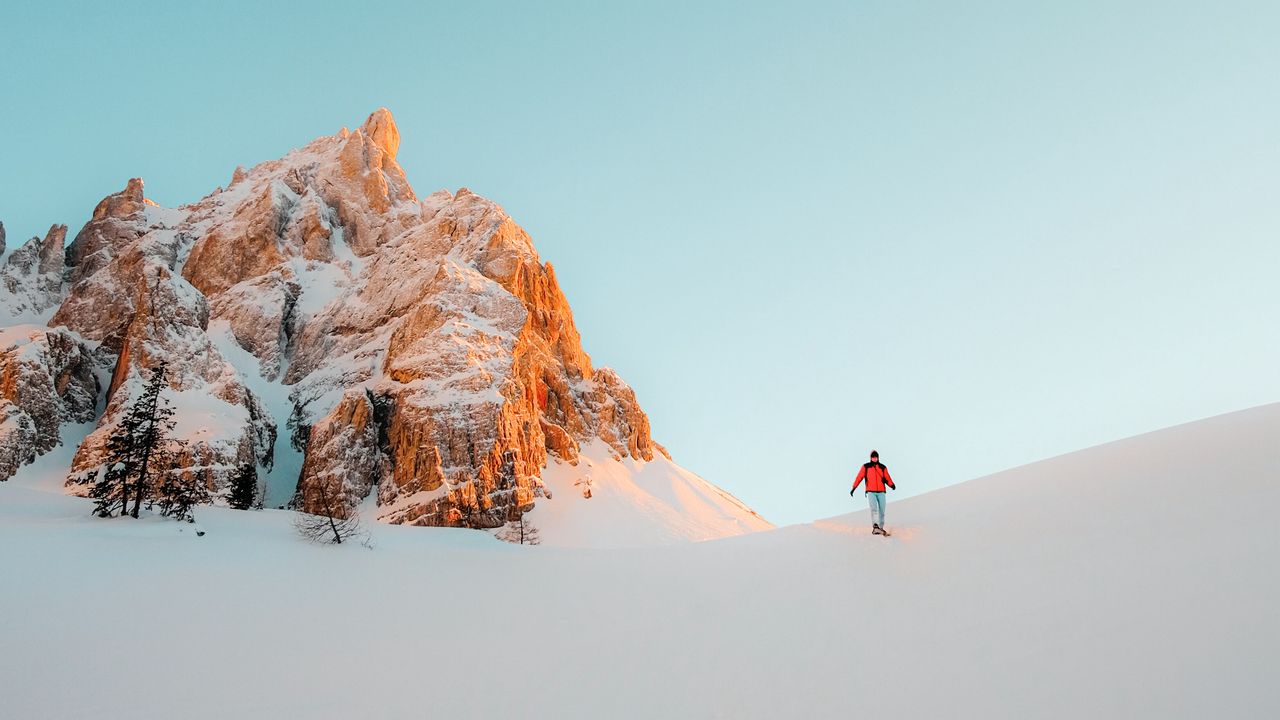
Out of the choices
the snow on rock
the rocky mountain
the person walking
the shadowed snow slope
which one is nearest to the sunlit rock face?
the rocky mountain

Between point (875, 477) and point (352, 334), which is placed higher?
point (352, 334)

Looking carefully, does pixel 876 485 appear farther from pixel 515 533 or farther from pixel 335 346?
pixel 335 346

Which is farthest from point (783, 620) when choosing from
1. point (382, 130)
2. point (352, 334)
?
point (382, 130)

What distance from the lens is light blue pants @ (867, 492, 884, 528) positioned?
12.1m

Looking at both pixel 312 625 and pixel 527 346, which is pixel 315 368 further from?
pixel 312 625

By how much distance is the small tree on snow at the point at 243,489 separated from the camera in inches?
2216

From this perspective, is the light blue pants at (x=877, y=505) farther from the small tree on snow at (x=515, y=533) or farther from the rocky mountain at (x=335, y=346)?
the small tree on snow at (x=515, y=533)

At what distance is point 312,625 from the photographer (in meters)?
10.0

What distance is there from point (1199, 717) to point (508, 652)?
7328 millimetres

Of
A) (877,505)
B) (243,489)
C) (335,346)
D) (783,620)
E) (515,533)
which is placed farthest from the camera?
(335,346)

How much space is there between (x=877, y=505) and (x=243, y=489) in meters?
63.6

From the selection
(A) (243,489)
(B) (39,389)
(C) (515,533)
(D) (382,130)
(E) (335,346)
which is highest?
(D) (382,130)

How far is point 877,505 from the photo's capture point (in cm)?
1215

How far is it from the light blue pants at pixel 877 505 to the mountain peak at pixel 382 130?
142 metres
